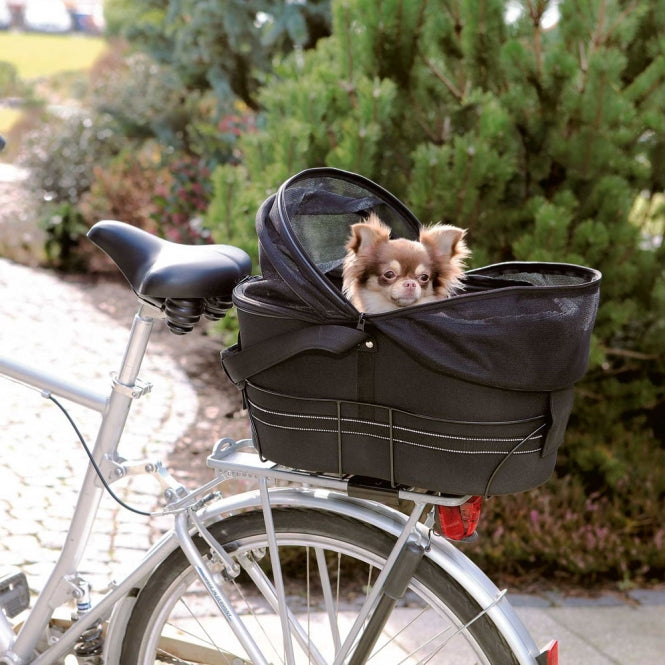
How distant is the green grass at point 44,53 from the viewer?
36156 millimetres

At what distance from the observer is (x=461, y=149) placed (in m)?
3.85

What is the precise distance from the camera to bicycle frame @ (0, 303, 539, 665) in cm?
193

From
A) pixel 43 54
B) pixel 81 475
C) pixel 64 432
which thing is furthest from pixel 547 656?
pixel 43 54

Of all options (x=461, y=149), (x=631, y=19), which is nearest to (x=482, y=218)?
(x=461, y=149)

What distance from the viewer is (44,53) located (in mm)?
42188

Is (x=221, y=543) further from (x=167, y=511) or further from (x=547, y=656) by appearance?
(x=547, y=656)

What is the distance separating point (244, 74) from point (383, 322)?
343 inches

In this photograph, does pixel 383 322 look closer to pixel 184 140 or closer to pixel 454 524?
pixel 454 524

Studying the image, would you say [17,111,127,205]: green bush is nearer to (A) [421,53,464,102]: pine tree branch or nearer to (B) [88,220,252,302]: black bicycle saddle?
(A) [421,53,464,102]: pine tree branch

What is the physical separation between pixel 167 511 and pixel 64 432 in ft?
11.8

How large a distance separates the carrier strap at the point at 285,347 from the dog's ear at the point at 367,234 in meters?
0.45

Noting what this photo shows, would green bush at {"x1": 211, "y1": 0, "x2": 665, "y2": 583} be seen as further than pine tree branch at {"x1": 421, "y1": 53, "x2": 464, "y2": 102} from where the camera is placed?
No

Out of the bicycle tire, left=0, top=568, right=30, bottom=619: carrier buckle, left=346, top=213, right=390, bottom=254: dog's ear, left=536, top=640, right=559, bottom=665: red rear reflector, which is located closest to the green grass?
left=0, top=568, right=30, bottom=619: carrier buckle

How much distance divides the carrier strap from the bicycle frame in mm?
280
